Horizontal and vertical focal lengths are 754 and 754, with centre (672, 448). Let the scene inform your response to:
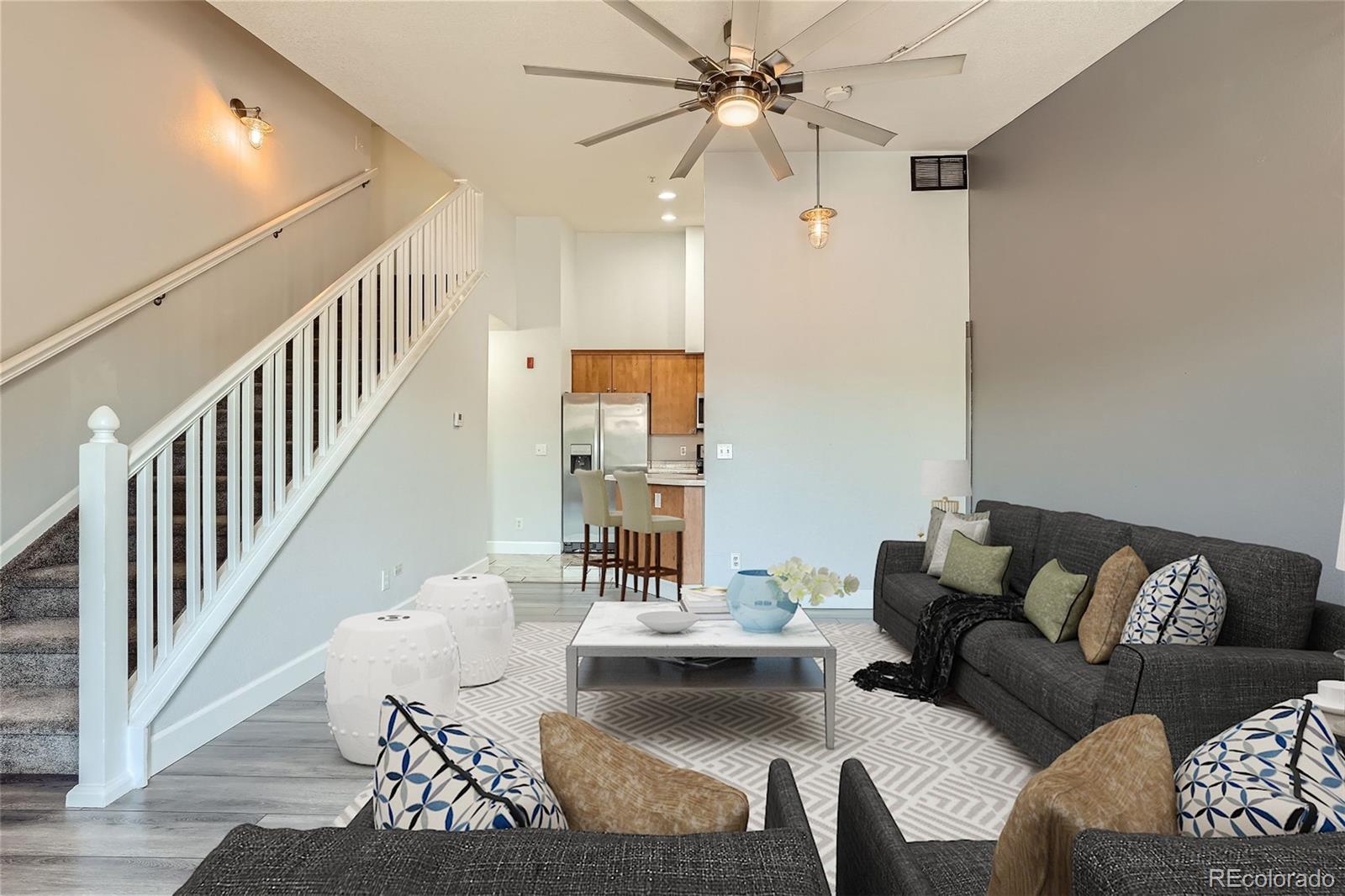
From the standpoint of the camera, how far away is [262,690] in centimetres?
340

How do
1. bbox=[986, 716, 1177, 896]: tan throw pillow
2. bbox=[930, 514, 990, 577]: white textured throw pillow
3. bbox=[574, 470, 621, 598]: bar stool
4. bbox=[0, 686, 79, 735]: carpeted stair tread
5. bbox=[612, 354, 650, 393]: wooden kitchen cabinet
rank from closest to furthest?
bbox=[986, 716, 1177, 896]: tan throw pillow
bbox=[0, 686, 79, 735]: carpeted stair tread
bbox=[930, 514, 990, 577]: white textured throw pillow
bbox=[574, 470, 621, 598]: bar stool
bbox=[612, 354, 650, 393]: wooden kitchen cabinet

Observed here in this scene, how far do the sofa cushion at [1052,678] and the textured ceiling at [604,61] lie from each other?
2.90 meters

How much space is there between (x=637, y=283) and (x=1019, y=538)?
588 cm

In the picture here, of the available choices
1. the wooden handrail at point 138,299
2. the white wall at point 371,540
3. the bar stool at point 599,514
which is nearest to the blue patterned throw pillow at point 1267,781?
the white wall at point 371,540

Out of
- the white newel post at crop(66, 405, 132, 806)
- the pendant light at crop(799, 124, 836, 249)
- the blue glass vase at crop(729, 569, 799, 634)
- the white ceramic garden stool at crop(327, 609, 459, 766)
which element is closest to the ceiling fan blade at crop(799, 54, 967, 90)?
the pendant light at crop(799, 124, 836, 249)

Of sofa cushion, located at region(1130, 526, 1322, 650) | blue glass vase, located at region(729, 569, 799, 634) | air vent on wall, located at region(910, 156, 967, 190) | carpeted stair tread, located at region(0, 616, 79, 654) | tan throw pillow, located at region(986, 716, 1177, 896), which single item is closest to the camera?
tan throw pillow, located at region(986, 716, 1177, 896)

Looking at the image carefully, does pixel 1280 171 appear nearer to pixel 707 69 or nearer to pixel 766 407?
pixel 707 69

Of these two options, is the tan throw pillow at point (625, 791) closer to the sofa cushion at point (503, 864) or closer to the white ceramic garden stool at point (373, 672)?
the sofa cushion at point (503, 864)

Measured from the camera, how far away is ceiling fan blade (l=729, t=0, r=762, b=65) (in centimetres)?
271

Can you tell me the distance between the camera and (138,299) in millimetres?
3898

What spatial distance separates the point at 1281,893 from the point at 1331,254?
294 cm

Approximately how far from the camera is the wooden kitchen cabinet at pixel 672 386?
867 cm

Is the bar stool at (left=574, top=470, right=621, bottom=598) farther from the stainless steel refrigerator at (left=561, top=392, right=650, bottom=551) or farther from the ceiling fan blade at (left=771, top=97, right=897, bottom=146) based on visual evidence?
the ceiling fan blade at (left=771, top=97, right=897, bottom=146)

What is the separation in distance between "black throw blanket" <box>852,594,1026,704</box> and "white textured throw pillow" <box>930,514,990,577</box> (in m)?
0.56
